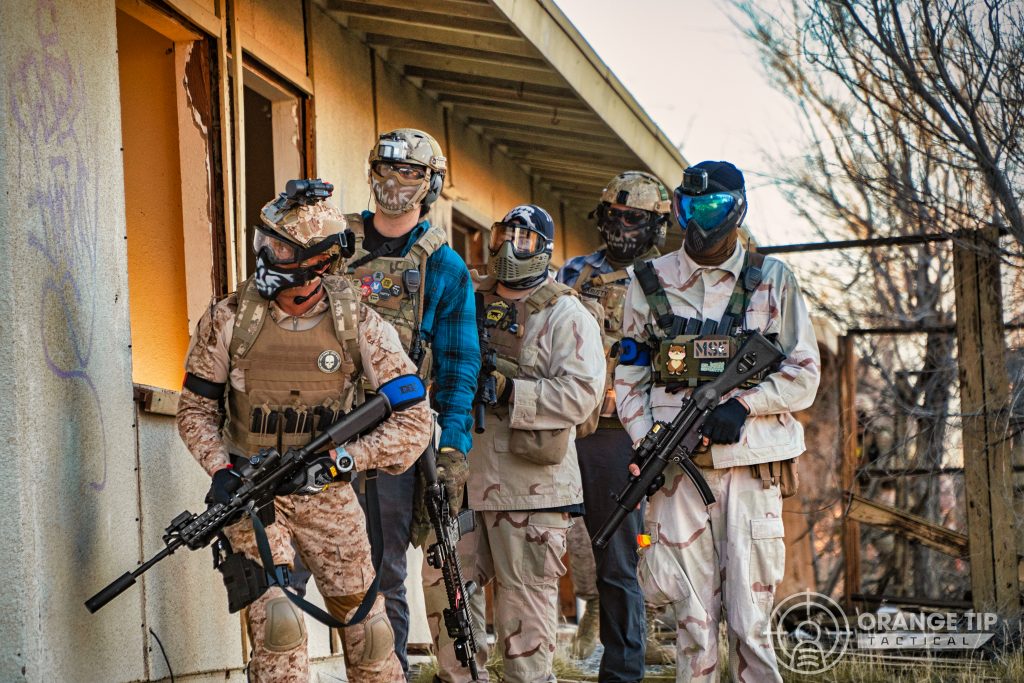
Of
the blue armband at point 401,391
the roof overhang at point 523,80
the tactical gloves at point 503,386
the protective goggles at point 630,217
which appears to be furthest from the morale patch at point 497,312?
the roof overhang at point 523,80

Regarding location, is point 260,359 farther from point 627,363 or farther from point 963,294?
point 963,294

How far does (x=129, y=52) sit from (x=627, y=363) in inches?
114

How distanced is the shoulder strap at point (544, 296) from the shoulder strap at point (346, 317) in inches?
54.9

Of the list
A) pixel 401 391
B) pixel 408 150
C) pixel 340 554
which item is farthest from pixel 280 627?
pixel 408 150

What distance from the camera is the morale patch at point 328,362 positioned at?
14.1 ft

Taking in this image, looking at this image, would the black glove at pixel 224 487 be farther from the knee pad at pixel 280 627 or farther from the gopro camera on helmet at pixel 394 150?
the gopro camera on helmet at pixel 394 150

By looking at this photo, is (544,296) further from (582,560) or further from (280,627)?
(582,560)

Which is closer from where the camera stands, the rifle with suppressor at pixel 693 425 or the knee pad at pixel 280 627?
the knee pad at pixel 280 627

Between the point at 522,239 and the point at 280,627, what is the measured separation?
2.25 metres

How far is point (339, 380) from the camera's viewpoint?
434 cm

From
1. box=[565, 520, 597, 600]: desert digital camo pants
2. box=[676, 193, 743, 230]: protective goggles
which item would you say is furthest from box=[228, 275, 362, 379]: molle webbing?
box=[565, 520, 597, 600]: desert digital camo pants

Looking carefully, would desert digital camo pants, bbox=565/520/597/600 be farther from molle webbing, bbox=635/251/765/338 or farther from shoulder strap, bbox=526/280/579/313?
molle webbing, bbox=635/251/765/338

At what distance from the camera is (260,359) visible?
424 cm

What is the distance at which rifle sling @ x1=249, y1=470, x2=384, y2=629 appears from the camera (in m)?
4.00
